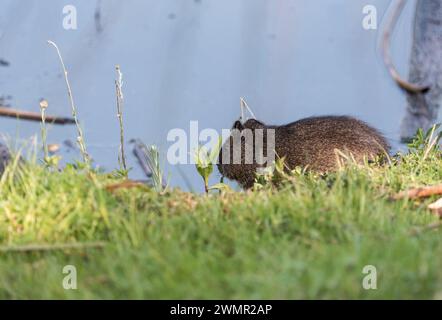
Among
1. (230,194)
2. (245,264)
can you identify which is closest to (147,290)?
(245,264)

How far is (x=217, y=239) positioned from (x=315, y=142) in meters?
3.13

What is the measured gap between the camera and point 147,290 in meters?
2.11

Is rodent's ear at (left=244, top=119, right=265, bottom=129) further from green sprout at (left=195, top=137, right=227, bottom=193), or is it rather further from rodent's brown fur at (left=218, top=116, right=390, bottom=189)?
green sprout at (left=195, top=137, right=227, bottom=193)

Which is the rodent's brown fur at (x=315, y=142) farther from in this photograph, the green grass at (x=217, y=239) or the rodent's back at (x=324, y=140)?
the green grass at (x=217, y=239)

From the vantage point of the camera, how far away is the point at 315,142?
5535 millimetres

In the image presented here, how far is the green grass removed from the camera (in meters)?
2.06

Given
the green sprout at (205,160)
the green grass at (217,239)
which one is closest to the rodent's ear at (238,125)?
the green sprout at (205,160)

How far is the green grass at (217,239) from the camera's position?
206 cm

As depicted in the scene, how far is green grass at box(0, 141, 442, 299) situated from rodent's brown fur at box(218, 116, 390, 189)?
6.78ft

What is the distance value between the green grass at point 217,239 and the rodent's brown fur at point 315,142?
2065mm

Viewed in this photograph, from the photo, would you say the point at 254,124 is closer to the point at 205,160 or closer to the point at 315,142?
the point at 315,142

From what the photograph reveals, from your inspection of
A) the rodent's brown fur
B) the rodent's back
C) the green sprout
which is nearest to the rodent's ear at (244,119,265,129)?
the rodent's brown fur
